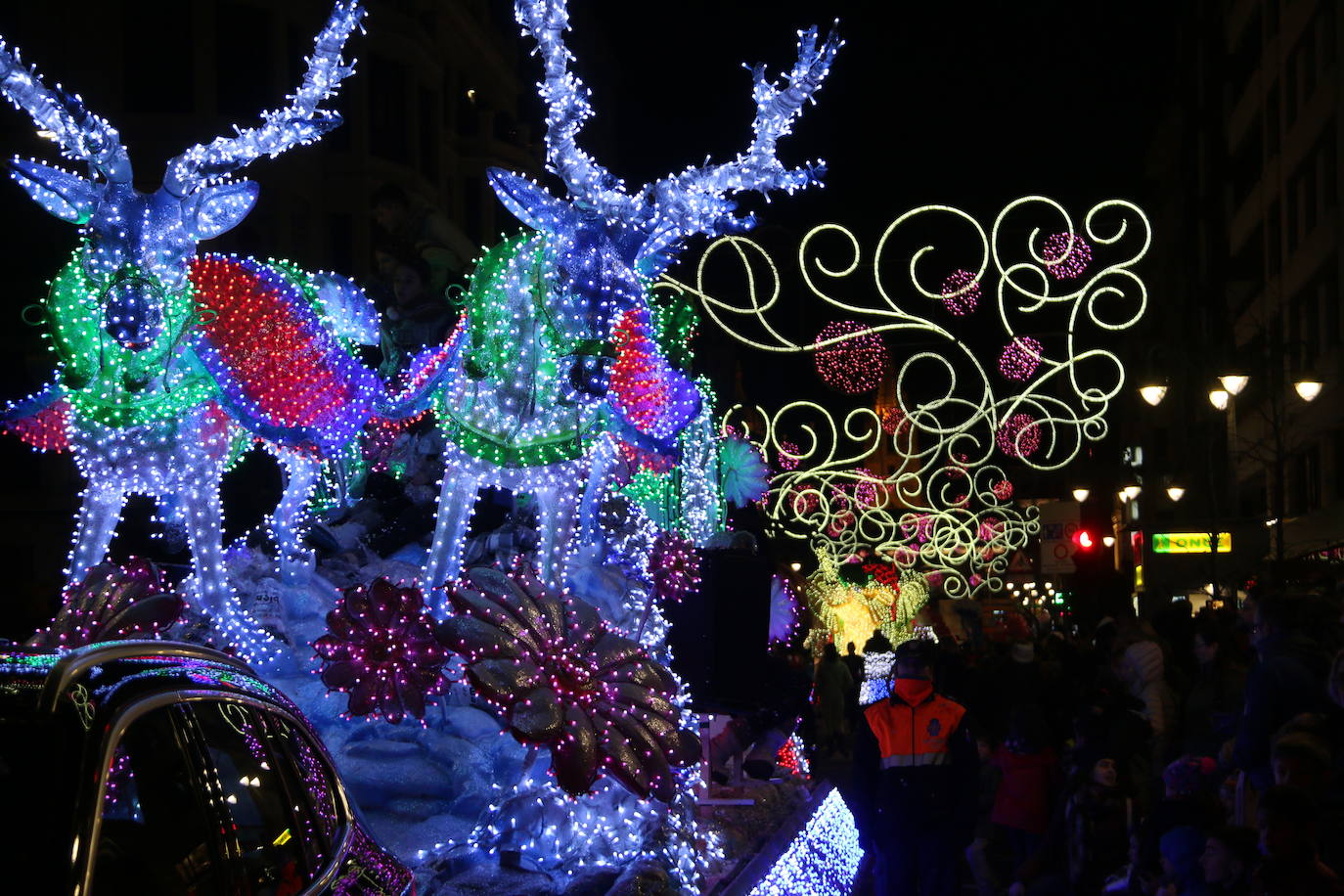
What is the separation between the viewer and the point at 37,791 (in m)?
3.40

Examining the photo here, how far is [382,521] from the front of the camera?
18.3 m

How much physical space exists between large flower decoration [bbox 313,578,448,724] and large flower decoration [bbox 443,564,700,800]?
1.03 m

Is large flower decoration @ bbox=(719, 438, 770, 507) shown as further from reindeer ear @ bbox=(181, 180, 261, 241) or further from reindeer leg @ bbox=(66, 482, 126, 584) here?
reindeer leg @ bbox=(66, 482, 126, 584)

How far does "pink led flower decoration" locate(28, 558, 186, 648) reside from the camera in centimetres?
827

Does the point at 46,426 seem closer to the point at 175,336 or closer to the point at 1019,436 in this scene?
the point at 175,336

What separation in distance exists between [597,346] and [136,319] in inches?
134

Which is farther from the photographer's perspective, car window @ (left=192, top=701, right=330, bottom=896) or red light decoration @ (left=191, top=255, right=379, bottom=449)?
red light decoration @ (left=191, top=255, right=379, bottom=449)

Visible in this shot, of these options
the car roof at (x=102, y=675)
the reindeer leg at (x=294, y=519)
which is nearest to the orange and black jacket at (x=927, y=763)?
the car roof at (x=102, y=675)

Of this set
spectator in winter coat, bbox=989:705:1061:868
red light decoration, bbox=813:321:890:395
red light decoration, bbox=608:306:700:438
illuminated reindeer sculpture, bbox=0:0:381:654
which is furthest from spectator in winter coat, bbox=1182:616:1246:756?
illuminated reindeer sculpture, bbox=0:0:381:654

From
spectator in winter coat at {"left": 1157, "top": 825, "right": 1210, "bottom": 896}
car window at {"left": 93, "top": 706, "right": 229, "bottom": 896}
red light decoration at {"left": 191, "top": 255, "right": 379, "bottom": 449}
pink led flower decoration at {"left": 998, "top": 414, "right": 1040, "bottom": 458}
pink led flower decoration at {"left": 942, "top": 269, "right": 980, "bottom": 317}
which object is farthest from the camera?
pink led flower decoration at {"left": 998, "top": 414, "right": 1040, "bottom": 458}

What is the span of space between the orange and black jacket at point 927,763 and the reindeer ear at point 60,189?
7.27m

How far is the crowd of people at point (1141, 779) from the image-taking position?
638cm

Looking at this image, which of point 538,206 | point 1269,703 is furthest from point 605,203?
point 1269,703

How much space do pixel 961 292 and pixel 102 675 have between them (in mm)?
11728
